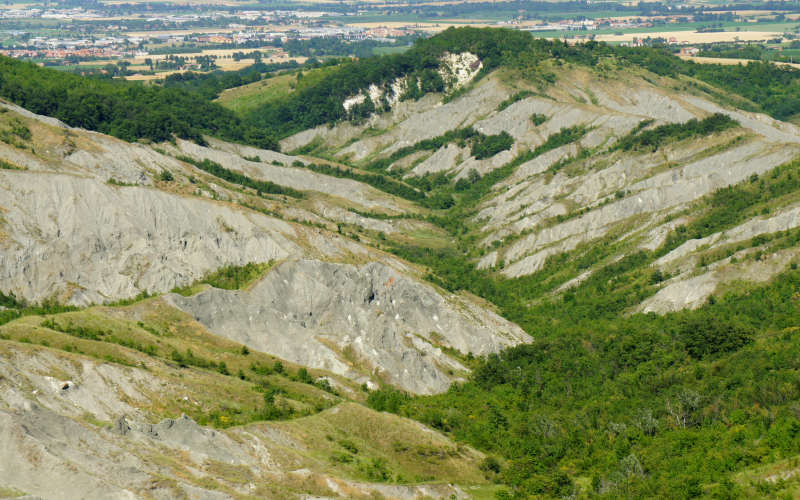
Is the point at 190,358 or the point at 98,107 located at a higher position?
the point at 98,107

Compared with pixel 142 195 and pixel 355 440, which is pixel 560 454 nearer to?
pixel 355 440

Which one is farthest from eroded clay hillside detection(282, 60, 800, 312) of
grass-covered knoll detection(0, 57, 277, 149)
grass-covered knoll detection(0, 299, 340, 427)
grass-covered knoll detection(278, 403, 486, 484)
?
grass-covered knoll detection(0, 299, 340, 427)

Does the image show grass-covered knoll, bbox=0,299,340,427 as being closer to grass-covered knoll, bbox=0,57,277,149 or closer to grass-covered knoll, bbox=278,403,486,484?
grass-covered knoll, bbox=278,403,486,484

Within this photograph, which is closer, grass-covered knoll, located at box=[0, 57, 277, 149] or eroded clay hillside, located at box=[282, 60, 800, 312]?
eroded clay hillside, located at box=[282, 60, 800, 312]

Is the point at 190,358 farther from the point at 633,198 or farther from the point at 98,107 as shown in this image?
the point at 98,107

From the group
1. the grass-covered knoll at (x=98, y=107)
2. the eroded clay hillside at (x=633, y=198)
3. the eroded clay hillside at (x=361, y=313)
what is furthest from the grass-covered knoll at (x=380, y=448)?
the grass-covered knoll at (x=98, y=107)

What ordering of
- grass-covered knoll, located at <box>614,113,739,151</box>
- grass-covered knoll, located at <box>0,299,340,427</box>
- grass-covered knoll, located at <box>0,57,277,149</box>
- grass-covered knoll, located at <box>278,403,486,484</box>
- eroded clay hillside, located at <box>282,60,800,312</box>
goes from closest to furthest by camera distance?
1. grass-covered knoll, located at <box>278,403,486,484</box>
2. grass-covered knoll, located at <box>0,299,340,427</box>
3. eroded clay hillside, located at <box>282,60,800,312</box>
4. grass-covered knoll, located at <box>614,113,739,151</box>
5. grass-covered knoll, located at <box>0,57,277,149</box>

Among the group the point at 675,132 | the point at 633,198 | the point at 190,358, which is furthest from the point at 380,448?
the point at 675,132

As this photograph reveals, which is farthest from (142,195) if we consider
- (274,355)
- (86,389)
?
(86,389)
